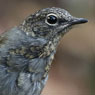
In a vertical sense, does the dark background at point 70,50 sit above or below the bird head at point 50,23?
above

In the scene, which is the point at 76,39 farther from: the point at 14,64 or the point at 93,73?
the point at 14,64

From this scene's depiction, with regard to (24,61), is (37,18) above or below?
above

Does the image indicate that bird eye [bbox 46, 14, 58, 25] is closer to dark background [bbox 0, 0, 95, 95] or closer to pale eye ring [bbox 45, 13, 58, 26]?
pale eye ring [bbox 45, 13, 58, 26]

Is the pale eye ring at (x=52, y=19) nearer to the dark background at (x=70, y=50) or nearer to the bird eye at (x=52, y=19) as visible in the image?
the bird eye at (x=52, y=19)

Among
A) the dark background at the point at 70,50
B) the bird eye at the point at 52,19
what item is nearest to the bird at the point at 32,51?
the bird eye at the point at 52,19

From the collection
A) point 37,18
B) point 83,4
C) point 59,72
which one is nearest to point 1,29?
point 59,72

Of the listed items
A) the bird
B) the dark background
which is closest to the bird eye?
the bird
